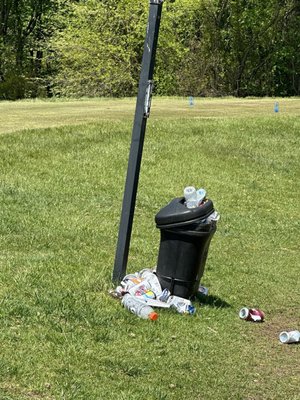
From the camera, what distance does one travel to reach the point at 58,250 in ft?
27.3

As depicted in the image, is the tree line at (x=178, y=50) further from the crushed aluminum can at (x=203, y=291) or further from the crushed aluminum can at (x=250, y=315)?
the crushed aluminum can at (x=250, y=315)

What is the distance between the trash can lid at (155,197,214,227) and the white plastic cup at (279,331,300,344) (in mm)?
1194

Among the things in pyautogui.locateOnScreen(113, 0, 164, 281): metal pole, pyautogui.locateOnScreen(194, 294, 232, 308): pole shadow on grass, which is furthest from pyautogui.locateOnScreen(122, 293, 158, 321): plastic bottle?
pyautogui.locateOnScreen(194, 294, 232, 308): pole shadow on grass

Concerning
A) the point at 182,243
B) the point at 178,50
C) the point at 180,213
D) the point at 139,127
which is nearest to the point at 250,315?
the point at 182,243

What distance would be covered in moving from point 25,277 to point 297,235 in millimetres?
6333

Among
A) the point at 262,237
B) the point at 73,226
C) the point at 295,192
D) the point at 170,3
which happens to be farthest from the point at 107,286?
the point at 170,3

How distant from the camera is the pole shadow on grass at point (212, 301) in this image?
736 cm

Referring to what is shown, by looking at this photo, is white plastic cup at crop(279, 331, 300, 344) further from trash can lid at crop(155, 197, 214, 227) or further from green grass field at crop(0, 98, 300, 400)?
trash can lid at crop(155, 197, 214, 227)

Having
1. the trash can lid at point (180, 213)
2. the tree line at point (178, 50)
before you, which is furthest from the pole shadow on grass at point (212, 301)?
the tree line at point (178, 50)

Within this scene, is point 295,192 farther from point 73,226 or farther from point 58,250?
point 58,250

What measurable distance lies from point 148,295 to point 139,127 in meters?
1.46

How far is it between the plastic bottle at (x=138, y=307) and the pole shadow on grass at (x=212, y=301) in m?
0.93

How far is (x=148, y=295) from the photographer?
22.1 feet

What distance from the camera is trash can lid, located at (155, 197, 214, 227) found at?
667 cm
